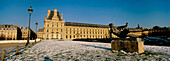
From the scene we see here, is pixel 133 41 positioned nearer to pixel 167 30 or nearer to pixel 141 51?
pixel 141 51

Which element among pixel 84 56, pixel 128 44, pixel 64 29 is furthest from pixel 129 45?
pixel 64 29

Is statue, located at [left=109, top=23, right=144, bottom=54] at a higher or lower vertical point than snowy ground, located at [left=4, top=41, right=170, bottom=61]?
higher

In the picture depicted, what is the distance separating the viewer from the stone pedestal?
18.7ft

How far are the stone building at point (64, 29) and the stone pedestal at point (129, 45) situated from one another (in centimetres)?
5317

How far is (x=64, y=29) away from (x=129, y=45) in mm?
55944

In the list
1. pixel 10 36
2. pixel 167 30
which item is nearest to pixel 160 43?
pixel 167 30

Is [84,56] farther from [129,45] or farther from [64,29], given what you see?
[64,29]

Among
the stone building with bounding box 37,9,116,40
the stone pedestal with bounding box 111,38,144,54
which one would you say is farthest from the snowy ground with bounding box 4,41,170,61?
the stone building with bounding box 37,9,116,40

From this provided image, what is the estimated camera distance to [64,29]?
5931cm

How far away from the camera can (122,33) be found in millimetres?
7145

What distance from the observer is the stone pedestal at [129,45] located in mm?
5715

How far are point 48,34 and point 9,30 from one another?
49.2 metres

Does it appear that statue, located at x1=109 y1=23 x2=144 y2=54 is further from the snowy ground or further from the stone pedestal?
the snowy ground

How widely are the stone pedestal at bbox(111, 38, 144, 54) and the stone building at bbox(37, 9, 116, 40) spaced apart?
53.2 m
